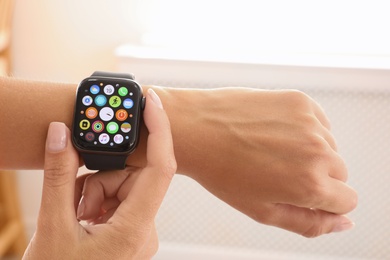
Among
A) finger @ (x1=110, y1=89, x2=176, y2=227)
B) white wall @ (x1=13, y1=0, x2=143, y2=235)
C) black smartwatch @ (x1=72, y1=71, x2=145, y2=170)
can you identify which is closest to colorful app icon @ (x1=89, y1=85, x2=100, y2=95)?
black smartwatch @ (x1=72, y1=71, x2=145, y2=170)

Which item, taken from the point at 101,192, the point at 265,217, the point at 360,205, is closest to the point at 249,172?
the point at 265,217

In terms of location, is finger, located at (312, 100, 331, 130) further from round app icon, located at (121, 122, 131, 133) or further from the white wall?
the white wall

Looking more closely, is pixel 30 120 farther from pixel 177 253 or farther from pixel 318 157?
pixel 177 253

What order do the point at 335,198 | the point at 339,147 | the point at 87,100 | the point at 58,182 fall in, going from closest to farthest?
the point at 58,182 → the point at 87,100 → the point at 335,198 → the point at 339,147

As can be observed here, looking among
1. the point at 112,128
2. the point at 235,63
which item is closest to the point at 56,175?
the point at 112,128

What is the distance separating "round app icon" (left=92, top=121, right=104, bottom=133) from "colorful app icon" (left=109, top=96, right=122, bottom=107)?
31mm

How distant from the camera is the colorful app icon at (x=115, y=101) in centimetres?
75

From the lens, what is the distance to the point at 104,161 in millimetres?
774

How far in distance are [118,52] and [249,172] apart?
0.94 meters

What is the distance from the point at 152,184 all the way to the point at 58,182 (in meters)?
0.11

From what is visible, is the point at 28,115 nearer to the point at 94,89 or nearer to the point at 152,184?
the point at 94,89

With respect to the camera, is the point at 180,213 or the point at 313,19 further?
the point at 180,213

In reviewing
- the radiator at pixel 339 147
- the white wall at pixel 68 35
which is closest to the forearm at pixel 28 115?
the radiator at pixel 339 147

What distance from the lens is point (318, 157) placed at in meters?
0.84
